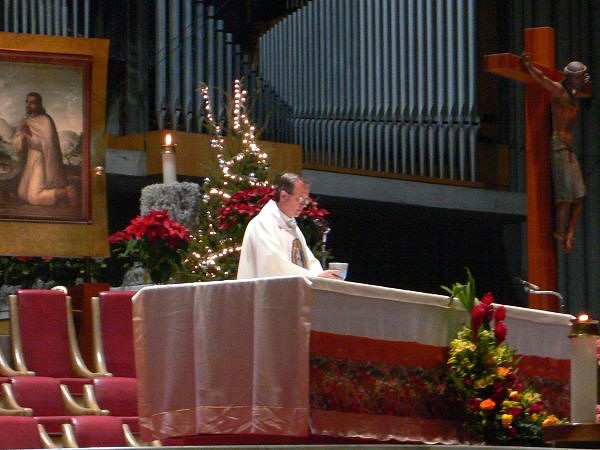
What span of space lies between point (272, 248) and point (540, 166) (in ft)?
6.84

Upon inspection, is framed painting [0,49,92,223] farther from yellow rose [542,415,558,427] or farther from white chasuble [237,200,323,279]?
yellow rose [542,415,558,427]

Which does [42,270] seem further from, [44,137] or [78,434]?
[78,434]

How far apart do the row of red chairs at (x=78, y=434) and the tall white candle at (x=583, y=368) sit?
2.06m

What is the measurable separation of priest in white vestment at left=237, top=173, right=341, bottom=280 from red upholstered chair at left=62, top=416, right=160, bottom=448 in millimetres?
927

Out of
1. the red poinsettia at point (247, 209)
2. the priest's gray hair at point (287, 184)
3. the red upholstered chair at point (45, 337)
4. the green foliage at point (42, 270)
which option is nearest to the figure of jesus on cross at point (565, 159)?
the red poinsettia at point (247, 209)

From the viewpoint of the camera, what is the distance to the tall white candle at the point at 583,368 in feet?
16.6

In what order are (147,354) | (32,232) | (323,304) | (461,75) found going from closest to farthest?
1. (323,304)
2. (147,354)
3. (32,232)
4. (461,75)

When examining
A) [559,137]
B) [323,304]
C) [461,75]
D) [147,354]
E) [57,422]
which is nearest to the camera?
[323,304]

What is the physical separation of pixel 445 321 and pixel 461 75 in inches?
257

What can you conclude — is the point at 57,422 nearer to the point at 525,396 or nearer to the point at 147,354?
the point at 147,354

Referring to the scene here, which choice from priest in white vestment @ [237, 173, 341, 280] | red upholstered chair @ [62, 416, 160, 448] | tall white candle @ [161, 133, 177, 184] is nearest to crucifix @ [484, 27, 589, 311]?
priest in white vestment @ [237, 173, 341, 280]

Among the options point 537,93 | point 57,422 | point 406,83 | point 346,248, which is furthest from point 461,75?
point 57,422

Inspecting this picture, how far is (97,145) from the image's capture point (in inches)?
376

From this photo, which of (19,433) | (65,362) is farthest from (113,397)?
(19,433)
